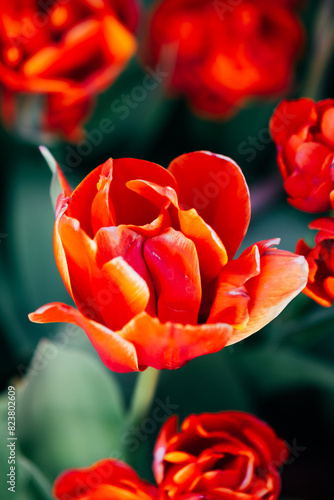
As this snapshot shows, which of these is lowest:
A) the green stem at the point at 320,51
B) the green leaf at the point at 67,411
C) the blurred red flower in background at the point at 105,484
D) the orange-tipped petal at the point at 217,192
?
the green leaf at the point at 67,411

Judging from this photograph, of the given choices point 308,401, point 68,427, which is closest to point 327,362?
point 308,401

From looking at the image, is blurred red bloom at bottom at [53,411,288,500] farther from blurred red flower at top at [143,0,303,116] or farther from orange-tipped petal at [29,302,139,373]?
blurred red flower at top at [143,0,303,116]

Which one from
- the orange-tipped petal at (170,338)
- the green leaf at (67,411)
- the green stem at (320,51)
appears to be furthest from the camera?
the green stem at (320,51)

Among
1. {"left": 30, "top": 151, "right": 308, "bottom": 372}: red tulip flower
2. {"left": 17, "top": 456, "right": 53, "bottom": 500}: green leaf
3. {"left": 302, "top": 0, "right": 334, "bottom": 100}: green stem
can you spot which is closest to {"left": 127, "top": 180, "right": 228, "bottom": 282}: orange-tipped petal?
{"left": 30, "top": 151, "right": 308, "bottom": 372}: red tulip flower

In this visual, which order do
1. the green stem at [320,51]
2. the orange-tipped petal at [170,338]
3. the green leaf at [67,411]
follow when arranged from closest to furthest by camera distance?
the orange-tipped petal at [170,338] < the green leaf at [67,411] < the green stem at [320,51]

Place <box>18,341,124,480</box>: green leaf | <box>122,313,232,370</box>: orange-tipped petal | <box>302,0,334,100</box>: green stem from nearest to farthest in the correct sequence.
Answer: <box>122,313,232,370</box>: orange-tipped petal < <box>18,341,124,480</box>: green leaf < <box>302,0,334,100</box>: green stem

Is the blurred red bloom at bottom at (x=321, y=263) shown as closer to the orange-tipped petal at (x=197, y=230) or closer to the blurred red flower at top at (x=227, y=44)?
the orange-tipped petal at (x=197, y=230)

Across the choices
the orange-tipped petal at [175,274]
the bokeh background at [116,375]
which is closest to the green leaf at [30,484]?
the bokeh background at [116,375]
